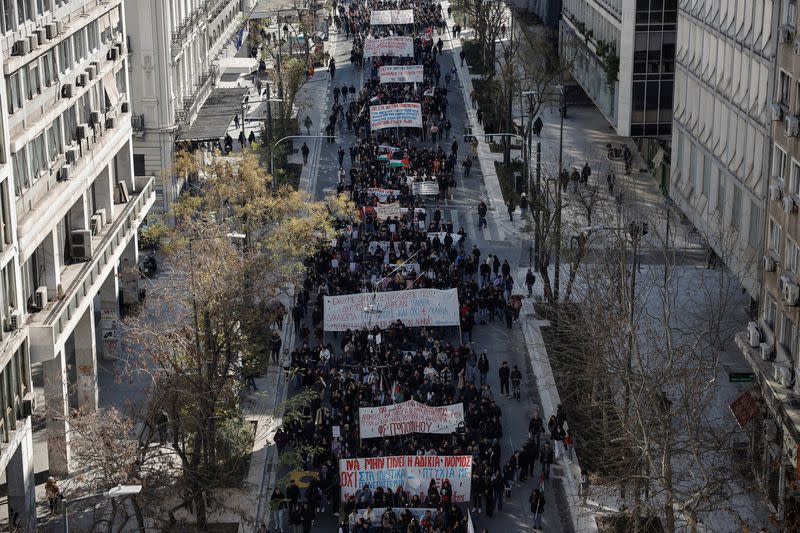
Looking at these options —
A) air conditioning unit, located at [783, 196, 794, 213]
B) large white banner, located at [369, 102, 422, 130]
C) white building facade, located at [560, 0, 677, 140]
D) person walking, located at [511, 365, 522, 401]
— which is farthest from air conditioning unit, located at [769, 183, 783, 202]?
large white banner, located at [369, 102, 422, 130]

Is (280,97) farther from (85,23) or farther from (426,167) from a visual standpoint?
(85,23)

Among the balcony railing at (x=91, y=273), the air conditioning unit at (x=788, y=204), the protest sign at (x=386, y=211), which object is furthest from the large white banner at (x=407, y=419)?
the protest sign at (x=386, y=211)

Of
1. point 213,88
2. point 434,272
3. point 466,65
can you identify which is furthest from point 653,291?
point 466,65

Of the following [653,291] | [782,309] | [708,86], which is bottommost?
[653,291]

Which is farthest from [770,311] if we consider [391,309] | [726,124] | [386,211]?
[386,211]

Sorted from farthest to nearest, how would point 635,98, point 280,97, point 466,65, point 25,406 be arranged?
point 466,65 < point 280,97 < point 635,98 < point 25,406
